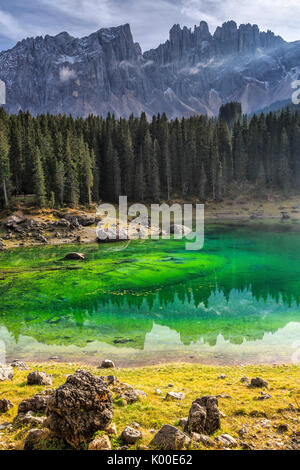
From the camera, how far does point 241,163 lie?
350 feet

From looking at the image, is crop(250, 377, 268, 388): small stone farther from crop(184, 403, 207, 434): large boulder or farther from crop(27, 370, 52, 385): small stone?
crop(27, 370, 52, 385): small stone

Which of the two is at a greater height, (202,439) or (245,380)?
(202,439)

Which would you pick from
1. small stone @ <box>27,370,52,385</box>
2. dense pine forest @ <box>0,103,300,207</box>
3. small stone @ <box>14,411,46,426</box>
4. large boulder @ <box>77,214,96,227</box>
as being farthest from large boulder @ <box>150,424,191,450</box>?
dense pine forest @ <box>0,103,300,207</box>

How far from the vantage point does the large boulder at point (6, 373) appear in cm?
1324

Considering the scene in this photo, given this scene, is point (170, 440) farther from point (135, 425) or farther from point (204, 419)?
point (135, 425)

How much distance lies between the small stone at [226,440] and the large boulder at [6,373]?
938 cm

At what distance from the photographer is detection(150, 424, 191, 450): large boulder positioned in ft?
24.6

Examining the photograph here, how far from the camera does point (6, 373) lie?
1355 cm

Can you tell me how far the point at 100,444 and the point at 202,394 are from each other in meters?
5.37

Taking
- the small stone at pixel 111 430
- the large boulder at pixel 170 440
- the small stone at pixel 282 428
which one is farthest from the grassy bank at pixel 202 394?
the large boulder at pixel 170 440

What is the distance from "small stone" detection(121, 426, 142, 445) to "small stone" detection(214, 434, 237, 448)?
202 cm

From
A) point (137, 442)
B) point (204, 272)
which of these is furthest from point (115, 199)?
point (137, 442)

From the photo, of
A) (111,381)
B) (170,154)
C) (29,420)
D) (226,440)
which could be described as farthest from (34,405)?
(170,154)

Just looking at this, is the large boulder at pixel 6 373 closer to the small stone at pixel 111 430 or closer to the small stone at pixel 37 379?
the small stone at pixel 37 379
